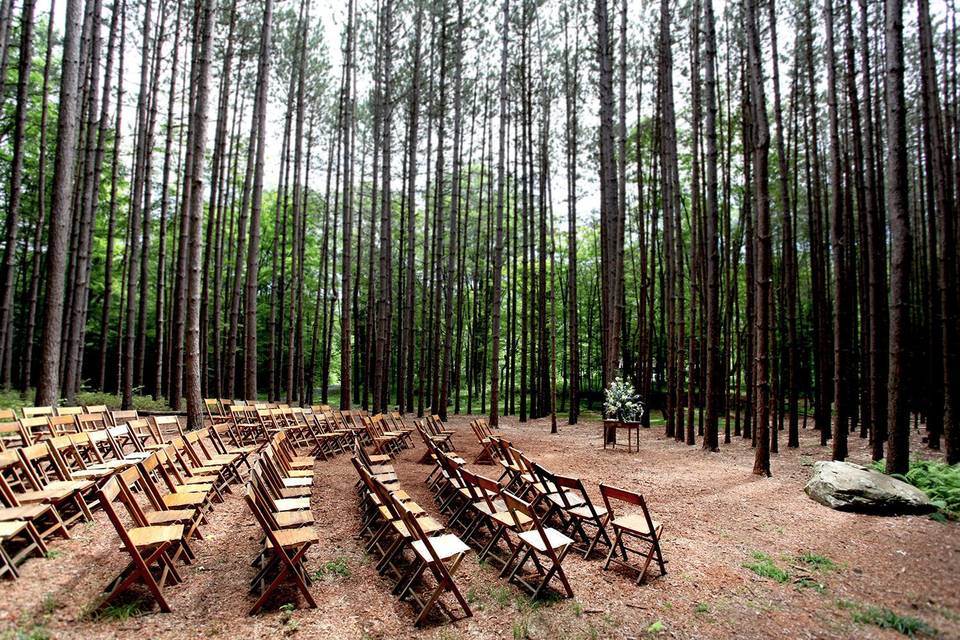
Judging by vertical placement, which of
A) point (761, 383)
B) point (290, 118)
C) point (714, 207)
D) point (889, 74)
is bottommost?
point (761, 383)

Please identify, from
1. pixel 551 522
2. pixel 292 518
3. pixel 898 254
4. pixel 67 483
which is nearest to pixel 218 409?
pixel 67 483

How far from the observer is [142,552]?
368 centimetres

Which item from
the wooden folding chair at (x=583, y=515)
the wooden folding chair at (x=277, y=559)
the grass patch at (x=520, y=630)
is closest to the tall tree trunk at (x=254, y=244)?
the wooden folding chair at (x=277, y=559)

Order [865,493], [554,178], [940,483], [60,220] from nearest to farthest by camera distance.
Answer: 1. [865,493]
2. [940,483]
3. [60,220]
4. [554,178]

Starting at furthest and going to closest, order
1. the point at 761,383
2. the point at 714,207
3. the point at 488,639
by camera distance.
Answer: the point at 714,207 < the point at 761,383 < the point at 488,639

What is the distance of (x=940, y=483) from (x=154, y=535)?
8.15 meters

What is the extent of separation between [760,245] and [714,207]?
7.09ft

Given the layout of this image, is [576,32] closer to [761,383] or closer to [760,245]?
[760,245]

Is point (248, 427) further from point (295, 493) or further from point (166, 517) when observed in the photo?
point (166, 517)

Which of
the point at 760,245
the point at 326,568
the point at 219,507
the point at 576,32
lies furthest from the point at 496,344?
the point at 576,32

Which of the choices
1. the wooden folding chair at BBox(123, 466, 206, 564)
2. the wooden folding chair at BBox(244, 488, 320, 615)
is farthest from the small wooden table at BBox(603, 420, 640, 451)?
the wooden folding chair at BBox(123, 466, 206, 564)

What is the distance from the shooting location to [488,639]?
10.2ft

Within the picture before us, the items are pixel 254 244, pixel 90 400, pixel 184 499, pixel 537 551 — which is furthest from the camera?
pixel 90 400

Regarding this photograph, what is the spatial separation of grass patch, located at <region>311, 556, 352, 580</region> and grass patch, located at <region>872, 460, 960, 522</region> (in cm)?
607
